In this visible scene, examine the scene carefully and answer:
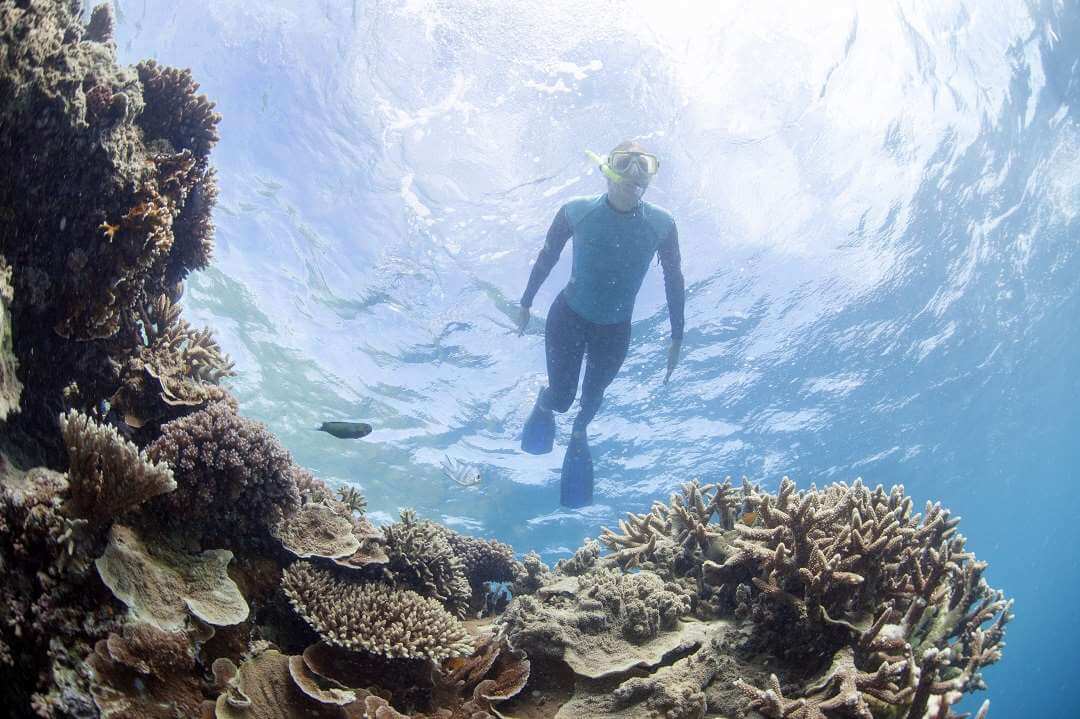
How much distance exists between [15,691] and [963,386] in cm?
3215

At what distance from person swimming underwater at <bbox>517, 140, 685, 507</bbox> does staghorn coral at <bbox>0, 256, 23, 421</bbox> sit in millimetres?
7356

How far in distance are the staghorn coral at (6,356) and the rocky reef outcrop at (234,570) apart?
0.02m

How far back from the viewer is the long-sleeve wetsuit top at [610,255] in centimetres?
933

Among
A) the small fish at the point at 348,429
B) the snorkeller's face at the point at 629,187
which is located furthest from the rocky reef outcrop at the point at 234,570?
the snorkeller's face at the point at 629,187

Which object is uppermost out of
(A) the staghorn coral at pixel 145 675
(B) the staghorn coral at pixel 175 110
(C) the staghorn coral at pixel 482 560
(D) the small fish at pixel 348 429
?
(B) the staghorn coral at pixel 175 110

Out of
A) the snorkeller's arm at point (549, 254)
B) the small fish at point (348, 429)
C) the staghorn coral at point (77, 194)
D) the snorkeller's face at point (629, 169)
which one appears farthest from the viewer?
the snorkeller's arm at point (549, 254)

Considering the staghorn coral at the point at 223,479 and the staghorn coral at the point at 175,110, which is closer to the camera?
the staghorn coral at the point at 223,479

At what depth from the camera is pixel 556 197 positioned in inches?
575

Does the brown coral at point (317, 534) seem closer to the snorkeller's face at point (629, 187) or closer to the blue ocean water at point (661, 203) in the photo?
the snorkeller's face at point (629, 187)

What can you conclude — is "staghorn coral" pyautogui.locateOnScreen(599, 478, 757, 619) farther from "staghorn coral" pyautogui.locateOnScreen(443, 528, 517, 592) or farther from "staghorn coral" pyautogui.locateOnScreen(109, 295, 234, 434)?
"staghorn coral" pyautogui.locateOnScreen(109, 295, 234, 434)

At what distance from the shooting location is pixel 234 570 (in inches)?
143

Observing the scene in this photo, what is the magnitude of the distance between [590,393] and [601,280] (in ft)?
8.67

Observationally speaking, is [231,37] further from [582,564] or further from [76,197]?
Result: [582,564]

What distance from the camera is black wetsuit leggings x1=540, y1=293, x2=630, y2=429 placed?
34.1ft
